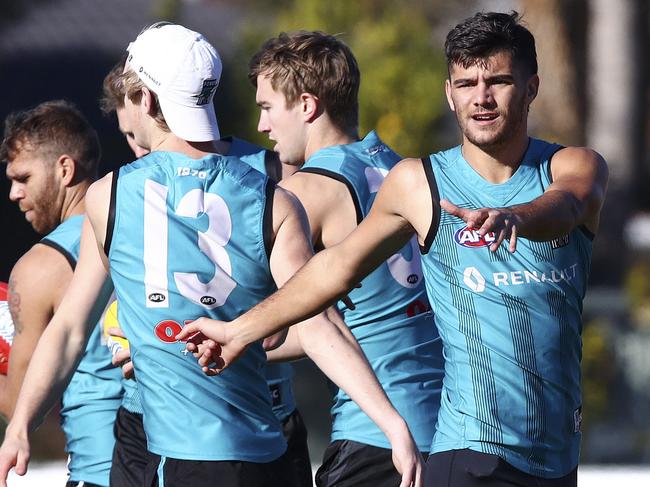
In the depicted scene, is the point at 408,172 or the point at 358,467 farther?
the point at 358,467

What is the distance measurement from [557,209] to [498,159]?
1.79 feet

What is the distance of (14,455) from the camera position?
4379mm

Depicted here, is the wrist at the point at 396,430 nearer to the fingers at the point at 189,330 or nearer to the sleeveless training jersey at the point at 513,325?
the sleeveless training jersey at the point at 513,325

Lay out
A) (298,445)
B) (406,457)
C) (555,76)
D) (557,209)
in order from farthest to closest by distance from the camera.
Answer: (555,76) → (298,445) → (406,457) → (557,209)

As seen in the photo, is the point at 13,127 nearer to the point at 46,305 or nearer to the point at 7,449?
the point at 46,305

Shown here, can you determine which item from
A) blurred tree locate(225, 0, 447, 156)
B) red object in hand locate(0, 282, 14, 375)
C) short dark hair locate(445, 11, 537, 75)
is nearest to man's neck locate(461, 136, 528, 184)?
short dark hair locate(445, 11, 537, 75)

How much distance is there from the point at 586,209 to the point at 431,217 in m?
0.50

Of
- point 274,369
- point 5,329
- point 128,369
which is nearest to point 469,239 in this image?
point 128,369

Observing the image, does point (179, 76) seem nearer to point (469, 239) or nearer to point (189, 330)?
point (189, 330)

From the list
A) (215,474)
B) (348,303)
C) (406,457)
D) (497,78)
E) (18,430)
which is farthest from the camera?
(348,303)

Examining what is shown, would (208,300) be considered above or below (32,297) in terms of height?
above

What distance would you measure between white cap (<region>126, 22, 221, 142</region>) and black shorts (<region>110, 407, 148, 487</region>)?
143 centimetres

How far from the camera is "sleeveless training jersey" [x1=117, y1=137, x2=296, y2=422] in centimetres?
546

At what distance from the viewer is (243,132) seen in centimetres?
1928
